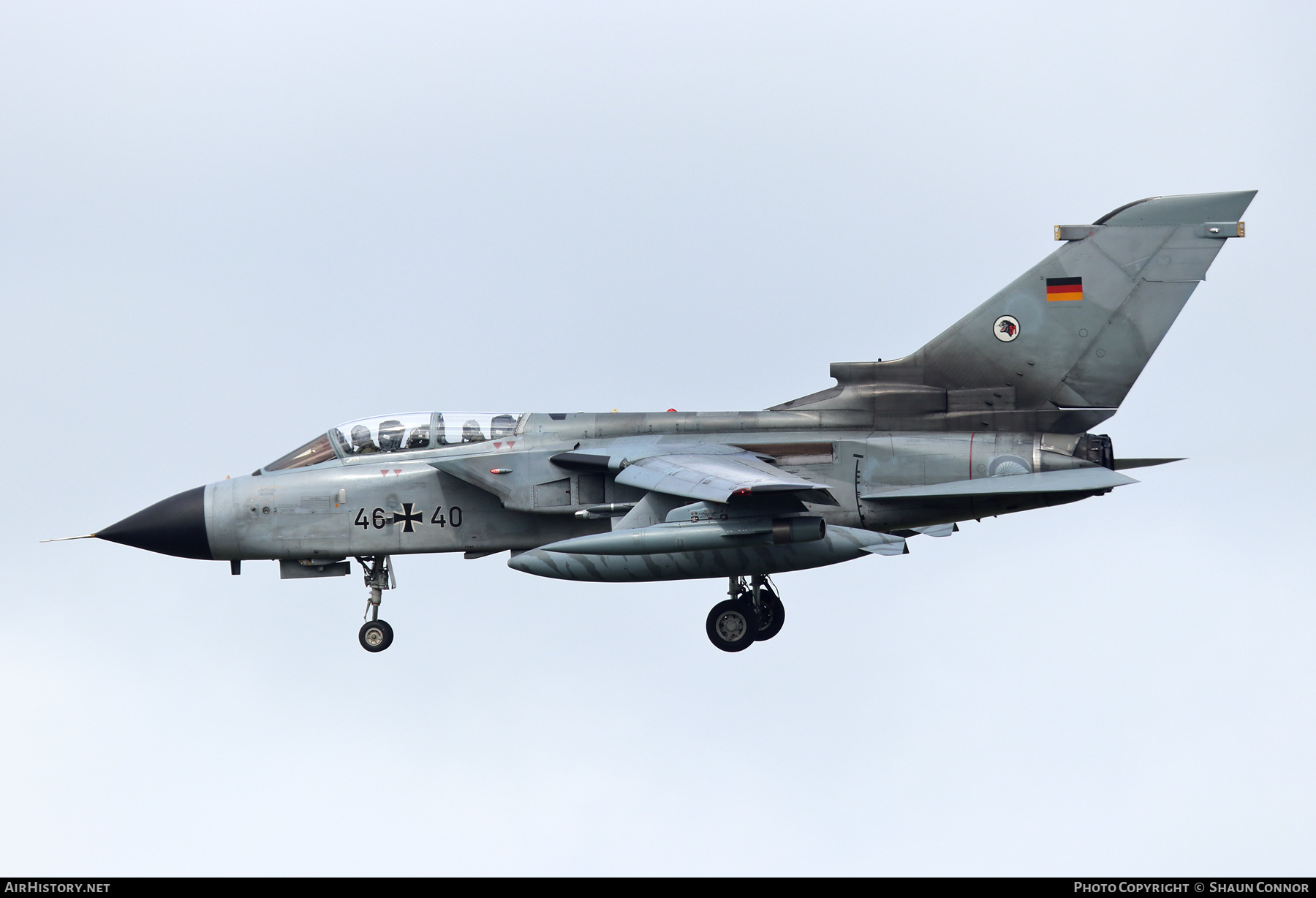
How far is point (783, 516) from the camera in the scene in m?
18.2

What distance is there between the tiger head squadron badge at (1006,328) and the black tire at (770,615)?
4174 mm

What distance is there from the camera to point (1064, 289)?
2006cm

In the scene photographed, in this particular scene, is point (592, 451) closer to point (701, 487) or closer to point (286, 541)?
point (701, 487)

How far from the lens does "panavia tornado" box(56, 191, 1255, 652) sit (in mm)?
18641

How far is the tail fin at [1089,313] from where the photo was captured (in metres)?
19.8

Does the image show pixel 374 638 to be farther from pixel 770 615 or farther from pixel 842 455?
pixel 842 455

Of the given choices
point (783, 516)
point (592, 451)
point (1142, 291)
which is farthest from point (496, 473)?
point (1142, 291)

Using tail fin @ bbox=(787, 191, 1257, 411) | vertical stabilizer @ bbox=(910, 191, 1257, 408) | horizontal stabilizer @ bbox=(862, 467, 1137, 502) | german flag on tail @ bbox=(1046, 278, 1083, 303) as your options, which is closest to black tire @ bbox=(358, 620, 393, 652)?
horizontal stabilizer @ bbox=(862, 467, 1137, 502)

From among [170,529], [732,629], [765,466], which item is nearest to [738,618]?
[732,629]

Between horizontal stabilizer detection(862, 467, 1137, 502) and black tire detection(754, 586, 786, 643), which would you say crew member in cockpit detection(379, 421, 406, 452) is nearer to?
black tire detection(754, 586, 786, 643)

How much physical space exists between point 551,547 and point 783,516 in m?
2.53

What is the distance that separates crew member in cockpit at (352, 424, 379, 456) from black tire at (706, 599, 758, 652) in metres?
4.66

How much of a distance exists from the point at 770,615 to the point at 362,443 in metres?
5.45

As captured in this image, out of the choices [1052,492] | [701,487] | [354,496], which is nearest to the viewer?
[701,487]
